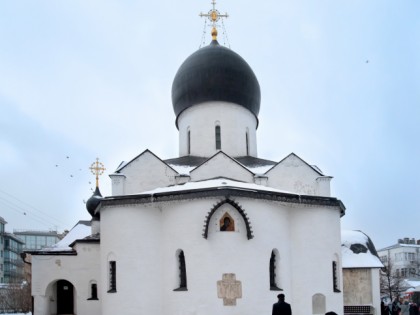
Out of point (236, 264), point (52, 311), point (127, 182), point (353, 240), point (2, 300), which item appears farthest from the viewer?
point (2, 300)

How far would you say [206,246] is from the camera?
45.8ft

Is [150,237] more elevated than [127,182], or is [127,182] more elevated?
[127,182]

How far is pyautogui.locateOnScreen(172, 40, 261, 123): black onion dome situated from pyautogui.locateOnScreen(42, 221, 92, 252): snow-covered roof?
6.53 m

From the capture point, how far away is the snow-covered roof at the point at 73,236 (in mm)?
19438

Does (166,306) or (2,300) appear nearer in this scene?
(166,306)

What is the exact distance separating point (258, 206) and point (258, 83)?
26.2ft

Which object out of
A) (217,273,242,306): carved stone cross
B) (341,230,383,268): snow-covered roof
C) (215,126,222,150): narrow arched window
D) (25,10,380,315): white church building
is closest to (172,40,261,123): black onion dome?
(215,126,222,150): narrow arched window

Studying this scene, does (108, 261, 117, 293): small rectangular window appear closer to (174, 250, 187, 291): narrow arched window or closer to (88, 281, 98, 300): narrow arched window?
(174, 250, 187, 291): narrow arched window

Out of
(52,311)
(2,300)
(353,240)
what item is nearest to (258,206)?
(353,240)

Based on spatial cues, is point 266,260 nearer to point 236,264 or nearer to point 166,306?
point 236,264

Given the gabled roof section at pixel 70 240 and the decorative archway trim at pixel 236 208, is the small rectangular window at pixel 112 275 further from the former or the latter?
the gabled roof section at pixel 70 240

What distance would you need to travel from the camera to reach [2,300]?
3722cm

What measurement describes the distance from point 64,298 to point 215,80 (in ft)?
34.8

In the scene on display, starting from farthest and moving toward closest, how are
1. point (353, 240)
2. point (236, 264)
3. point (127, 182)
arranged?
point (353, 240)
point (127, 182)
point (236, 264)
